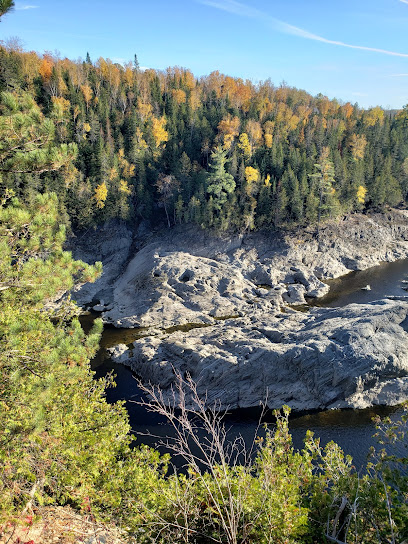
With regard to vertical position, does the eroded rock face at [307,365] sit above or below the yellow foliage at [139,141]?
below

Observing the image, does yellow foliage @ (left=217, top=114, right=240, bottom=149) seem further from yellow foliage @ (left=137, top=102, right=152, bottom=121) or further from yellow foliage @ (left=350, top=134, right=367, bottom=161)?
yellow foliage @ (left=350, top=134, right=367, bottom=161)

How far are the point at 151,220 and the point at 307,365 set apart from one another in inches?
1729

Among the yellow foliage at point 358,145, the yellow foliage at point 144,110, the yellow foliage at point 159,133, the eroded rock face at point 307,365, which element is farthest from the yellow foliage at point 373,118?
the eroded rock face at point 307,365

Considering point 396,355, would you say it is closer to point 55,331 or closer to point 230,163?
point 55,331

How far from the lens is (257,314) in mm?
36406

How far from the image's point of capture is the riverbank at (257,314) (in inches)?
963

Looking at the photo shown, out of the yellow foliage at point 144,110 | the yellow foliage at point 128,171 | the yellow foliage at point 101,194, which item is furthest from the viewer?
the yellow foliage at point 144,110

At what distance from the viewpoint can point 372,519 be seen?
6.67m

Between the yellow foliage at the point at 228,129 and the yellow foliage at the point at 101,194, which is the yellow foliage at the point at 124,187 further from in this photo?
the yellow foliage at the point at 228,129

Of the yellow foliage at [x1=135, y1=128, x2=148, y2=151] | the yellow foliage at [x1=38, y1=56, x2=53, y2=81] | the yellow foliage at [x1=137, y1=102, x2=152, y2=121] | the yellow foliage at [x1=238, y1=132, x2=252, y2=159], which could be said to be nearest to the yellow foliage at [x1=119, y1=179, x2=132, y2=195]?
the yellow foliage at [x1=135, y1=128, x2=148, y2=151]

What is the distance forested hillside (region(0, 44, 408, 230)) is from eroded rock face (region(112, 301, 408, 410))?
2945 centimetres

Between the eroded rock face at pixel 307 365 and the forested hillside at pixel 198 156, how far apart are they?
2945 centimetres

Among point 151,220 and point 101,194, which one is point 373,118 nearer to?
point 151,220

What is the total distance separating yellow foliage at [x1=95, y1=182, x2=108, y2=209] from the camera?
185 feet
